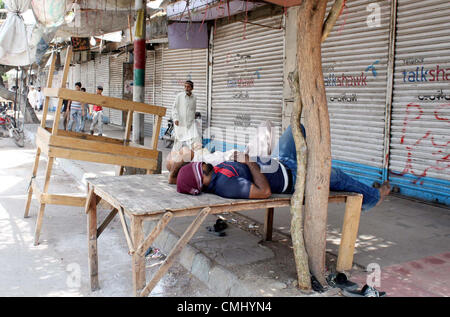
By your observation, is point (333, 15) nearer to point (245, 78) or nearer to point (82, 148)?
point (82, 148)

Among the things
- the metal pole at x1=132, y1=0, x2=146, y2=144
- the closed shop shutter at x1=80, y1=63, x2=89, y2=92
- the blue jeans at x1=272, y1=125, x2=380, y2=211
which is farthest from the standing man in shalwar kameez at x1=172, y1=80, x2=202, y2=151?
the closed shop shutter at x1=80, y1=63, x2=89, y2=92

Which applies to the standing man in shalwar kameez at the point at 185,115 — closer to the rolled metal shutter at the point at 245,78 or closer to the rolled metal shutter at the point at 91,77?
the rolled metal shutter at the point at 245,78

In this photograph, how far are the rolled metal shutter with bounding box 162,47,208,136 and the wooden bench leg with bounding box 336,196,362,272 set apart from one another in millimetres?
8606

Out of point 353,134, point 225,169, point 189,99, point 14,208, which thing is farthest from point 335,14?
point 189,99

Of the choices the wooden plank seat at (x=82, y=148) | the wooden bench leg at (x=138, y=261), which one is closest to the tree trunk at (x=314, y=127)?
the wooden bench leg at (x=138, y=261)

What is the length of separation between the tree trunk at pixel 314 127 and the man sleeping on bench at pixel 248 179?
34 cm

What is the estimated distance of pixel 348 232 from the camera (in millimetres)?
3615

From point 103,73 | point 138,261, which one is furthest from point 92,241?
point 103,73

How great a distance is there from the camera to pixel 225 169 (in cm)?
350

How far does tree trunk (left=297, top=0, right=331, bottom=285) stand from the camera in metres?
3.19

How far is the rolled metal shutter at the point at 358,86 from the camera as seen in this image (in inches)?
266

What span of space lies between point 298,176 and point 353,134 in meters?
4.31

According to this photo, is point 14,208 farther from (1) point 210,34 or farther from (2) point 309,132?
(1) point 210,34

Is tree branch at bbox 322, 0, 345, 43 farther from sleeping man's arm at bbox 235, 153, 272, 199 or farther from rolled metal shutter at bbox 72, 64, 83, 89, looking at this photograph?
rolled metal shutter at bbox 72, 64, 83, 89
